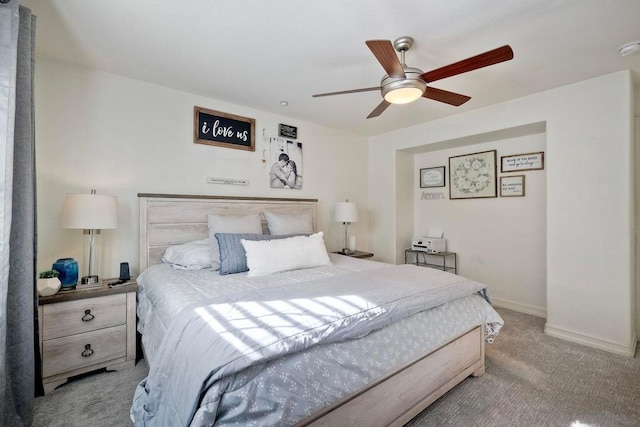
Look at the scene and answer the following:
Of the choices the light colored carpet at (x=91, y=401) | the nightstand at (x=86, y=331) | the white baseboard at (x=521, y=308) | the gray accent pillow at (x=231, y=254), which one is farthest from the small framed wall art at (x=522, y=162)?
the light colored carpet at (x=91, y=401)

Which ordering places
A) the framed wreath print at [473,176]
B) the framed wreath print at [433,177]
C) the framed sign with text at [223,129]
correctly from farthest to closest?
the framed wreath print at [433,177], the framed wreath print at [473,176], the framed sign with text at [223,129]

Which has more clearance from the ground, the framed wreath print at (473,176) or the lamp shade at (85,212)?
the framed wreath print at (473,176)

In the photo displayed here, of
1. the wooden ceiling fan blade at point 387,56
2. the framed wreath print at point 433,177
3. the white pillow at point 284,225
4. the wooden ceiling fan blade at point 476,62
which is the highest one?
the wooden ceiling fan blade at point 387,56

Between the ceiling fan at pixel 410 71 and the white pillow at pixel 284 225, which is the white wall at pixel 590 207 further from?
the white pillow at pixel 284 225

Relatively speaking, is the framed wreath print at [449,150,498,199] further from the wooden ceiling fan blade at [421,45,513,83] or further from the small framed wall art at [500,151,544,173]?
the wooden ceiling fan blade at [421,45,513,83]

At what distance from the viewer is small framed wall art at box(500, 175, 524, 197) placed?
11.5ft

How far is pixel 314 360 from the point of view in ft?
3.91

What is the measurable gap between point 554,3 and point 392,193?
2.80 m

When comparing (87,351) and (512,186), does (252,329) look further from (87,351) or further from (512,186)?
(512,186)

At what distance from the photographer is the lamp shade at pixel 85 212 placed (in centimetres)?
207

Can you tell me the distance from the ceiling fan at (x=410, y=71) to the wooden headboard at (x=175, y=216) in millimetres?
1787

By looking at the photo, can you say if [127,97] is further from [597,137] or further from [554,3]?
[597,137]

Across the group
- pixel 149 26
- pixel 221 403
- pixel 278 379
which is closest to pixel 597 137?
pixel 278 379

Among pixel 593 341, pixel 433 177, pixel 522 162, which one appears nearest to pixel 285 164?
pixel 433 177
